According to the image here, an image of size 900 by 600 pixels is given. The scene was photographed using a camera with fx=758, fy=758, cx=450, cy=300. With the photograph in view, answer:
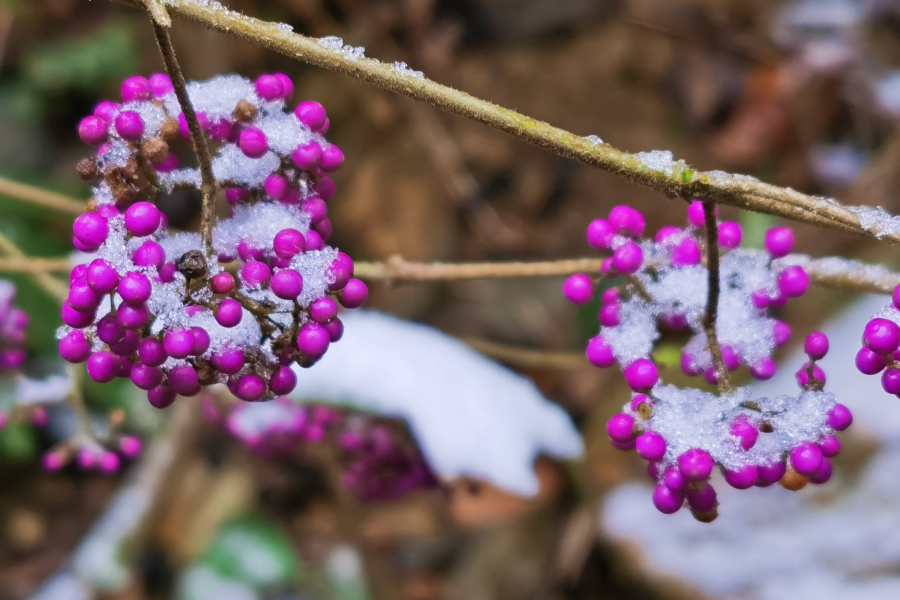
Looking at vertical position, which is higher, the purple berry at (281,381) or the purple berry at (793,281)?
the purple berry at (793,281)

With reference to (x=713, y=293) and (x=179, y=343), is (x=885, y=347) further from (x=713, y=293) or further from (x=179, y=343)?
(x=179, y=343)

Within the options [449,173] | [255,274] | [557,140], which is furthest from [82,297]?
[449,173]

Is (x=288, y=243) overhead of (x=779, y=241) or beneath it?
beneath

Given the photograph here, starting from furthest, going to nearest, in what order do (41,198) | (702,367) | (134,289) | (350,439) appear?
(350,439) → (41,198) → (702,367) → (134,289)

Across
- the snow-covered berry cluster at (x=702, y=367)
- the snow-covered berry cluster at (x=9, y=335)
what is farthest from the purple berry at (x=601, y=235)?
the snow-covered berry cluster at (x=9, y=335)

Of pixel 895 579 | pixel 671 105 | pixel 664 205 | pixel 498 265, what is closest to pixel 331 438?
pixel 498 265

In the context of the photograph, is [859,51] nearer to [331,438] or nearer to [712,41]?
[712,41]

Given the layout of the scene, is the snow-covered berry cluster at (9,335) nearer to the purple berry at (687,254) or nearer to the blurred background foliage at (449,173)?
the blurred background foliage at (449,173)
